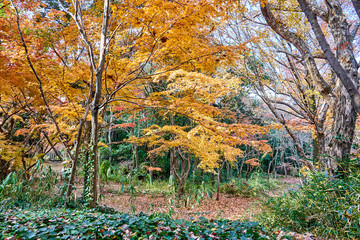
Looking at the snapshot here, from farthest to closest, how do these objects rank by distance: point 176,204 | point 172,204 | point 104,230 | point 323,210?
point 176,204, point 172,204, point 323,210, point 104,230

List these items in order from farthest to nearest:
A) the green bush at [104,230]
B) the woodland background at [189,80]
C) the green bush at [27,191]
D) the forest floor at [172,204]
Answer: the forest floor at [172,204] < the green bush at [27,191] < the woodland background at [189,80] < the green bush at [104,230]

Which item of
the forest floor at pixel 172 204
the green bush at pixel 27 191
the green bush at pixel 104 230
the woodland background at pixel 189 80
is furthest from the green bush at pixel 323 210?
the green bush at pixel 27 191

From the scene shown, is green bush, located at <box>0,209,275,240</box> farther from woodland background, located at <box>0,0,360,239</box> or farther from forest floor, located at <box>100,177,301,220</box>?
forest floor, located at <box>100,177,301,220</box>

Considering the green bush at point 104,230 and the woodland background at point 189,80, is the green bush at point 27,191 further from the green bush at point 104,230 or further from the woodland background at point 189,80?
the green bush at point 104,230

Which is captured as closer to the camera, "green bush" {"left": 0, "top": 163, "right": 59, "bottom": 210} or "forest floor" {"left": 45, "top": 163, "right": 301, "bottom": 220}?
"green bush" {"left": 0, "top": 163, "right": 59, "bottom": 210}

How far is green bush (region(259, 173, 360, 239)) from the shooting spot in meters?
2.30

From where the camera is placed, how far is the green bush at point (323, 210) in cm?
230

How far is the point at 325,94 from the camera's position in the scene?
3861mm

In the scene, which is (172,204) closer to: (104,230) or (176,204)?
(176,204)

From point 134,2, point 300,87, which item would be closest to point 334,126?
point 300,87

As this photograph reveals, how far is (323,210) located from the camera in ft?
8.83

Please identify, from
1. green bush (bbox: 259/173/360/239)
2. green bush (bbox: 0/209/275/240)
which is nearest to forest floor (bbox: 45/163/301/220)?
green bush (bbox: 259/173/360/239)

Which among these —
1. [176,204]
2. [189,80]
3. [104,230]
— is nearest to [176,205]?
[176,204]

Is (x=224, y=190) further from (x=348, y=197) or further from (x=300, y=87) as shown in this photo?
(x=348, y=197)
